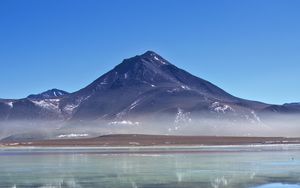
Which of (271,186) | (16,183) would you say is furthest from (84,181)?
(271,186)

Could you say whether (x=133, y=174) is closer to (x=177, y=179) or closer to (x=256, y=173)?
(x=177, y=179)

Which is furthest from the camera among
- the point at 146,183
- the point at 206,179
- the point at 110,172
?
the point at 110,172

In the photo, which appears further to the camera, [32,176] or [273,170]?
[273,170]

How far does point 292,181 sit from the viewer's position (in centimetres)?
2902

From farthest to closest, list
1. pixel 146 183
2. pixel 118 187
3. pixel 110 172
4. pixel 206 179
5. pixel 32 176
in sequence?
pixel 110 172 < pixel 32 176 < pixel 206 179 < pixel 146 183 < pixel 118 187

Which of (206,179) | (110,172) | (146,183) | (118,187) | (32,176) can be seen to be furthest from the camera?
(110,172)

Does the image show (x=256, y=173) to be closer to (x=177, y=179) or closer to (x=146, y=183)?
(x=177, y=179)

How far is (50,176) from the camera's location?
111 feet

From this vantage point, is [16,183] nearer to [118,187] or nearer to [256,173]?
[118,187]

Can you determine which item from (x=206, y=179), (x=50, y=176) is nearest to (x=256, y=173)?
(x=206, y=179)

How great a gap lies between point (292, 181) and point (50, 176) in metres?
15.3

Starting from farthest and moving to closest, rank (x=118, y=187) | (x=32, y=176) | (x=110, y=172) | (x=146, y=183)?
(x=110, y=172), (x=32, y=176), (x=146, y=183), (x=118, y=187)

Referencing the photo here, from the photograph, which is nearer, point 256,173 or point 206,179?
point 206,179

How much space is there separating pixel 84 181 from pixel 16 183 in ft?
12.6
